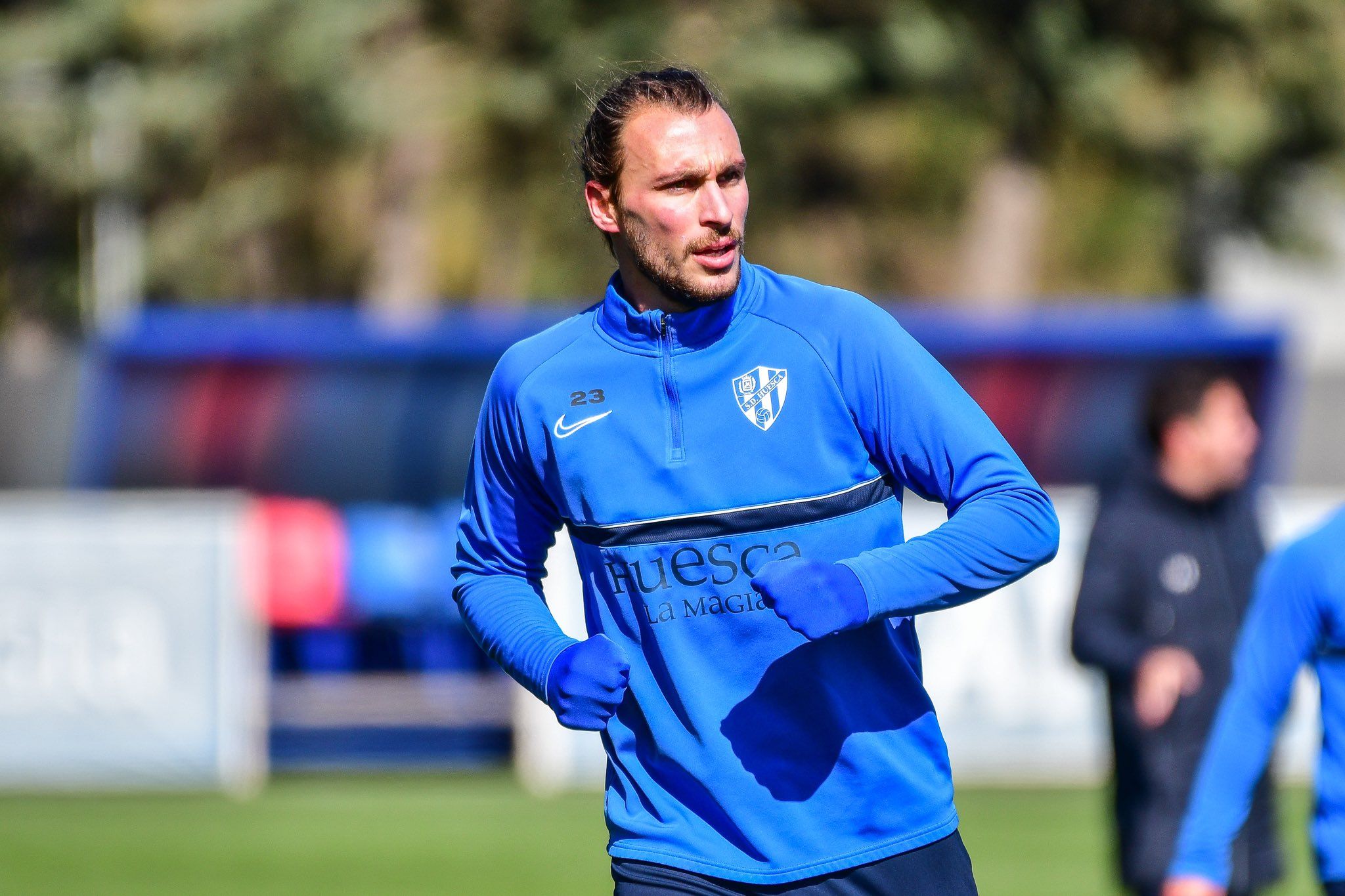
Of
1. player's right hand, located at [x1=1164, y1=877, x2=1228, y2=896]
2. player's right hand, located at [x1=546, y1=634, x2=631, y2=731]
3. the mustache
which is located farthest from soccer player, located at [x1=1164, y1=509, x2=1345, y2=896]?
the mustache

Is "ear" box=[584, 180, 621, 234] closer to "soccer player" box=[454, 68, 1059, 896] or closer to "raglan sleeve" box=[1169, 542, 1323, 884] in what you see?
"soccer player" box=[454, 68, 1059, 896]

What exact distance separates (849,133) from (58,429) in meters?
9.31

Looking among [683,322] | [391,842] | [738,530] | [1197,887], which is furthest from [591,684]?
[391,842]

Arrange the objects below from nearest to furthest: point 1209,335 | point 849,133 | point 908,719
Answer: point 908,719, point 1209,335, point 849,133

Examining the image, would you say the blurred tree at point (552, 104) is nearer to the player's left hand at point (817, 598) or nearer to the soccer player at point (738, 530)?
the soccer player at point (738, 530)

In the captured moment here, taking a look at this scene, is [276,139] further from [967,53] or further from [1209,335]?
[1209,335]

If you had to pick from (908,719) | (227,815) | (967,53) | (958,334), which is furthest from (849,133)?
(908,719)

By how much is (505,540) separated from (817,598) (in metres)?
0.78

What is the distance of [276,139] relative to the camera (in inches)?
862

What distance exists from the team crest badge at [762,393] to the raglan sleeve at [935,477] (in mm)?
96

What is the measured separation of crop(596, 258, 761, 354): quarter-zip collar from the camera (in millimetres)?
3307

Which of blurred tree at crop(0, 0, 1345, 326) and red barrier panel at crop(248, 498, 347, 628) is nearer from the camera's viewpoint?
red barrier panel at crop(248, 498, 347, 628)

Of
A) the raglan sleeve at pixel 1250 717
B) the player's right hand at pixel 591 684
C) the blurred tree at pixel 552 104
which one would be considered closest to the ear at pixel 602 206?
the player's right hand at pixel 591 684

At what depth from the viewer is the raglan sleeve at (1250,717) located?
3492 millimetres
